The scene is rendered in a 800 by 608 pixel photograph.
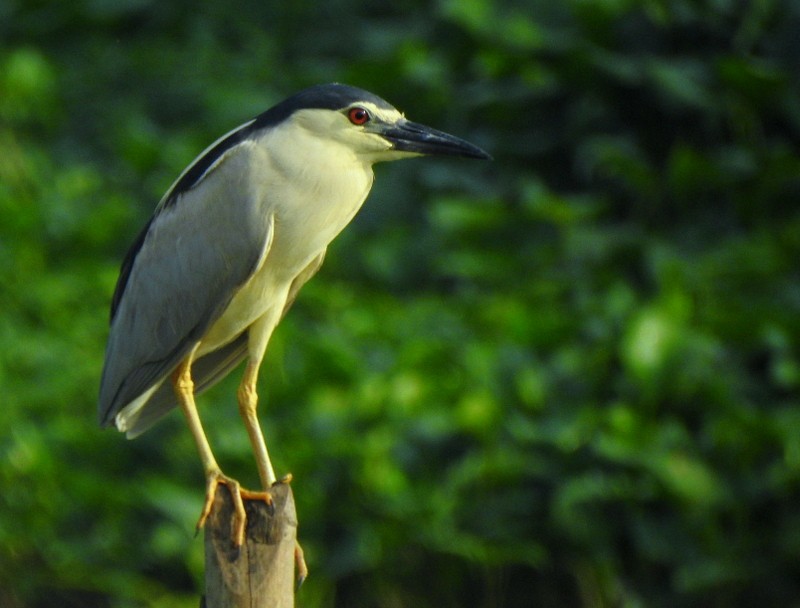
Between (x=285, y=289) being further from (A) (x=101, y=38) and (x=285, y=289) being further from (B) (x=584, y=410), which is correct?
(A) (x=101, y=38)

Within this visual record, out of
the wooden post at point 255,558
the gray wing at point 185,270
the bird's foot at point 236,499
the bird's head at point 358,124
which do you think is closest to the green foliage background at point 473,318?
the gray wing at point 185,270

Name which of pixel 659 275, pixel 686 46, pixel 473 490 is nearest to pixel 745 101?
pixel 686 46

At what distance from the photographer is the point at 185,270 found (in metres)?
3.56

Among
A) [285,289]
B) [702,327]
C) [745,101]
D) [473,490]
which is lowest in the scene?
[473,490]

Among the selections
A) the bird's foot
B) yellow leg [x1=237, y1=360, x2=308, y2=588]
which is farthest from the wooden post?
yellow leg [x1=237, y1=360, x2=308, y2=588]

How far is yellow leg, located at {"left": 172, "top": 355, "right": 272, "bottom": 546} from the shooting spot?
3.11m

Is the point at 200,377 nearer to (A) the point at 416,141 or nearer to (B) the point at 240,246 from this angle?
(B) the point at 240,246

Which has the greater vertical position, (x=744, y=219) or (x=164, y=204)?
(x=164, y=204)

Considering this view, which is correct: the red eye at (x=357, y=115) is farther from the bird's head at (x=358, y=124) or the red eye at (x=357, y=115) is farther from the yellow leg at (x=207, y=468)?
the yellow leg at (x=207, y=468)

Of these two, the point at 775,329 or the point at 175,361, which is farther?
the point at 775,329

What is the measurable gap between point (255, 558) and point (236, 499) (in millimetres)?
144

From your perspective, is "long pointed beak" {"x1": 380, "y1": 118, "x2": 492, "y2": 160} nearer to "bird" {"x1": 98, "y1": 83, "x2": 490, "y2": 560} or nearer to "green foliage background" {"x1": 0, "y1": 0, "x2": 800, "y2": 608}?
"bird" {"x1": 98, "y1": 83, "x2": 490, "y2": 560}

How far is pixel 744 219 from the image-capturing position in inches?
254

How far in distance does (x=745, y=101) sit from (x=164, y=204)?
3839mm
